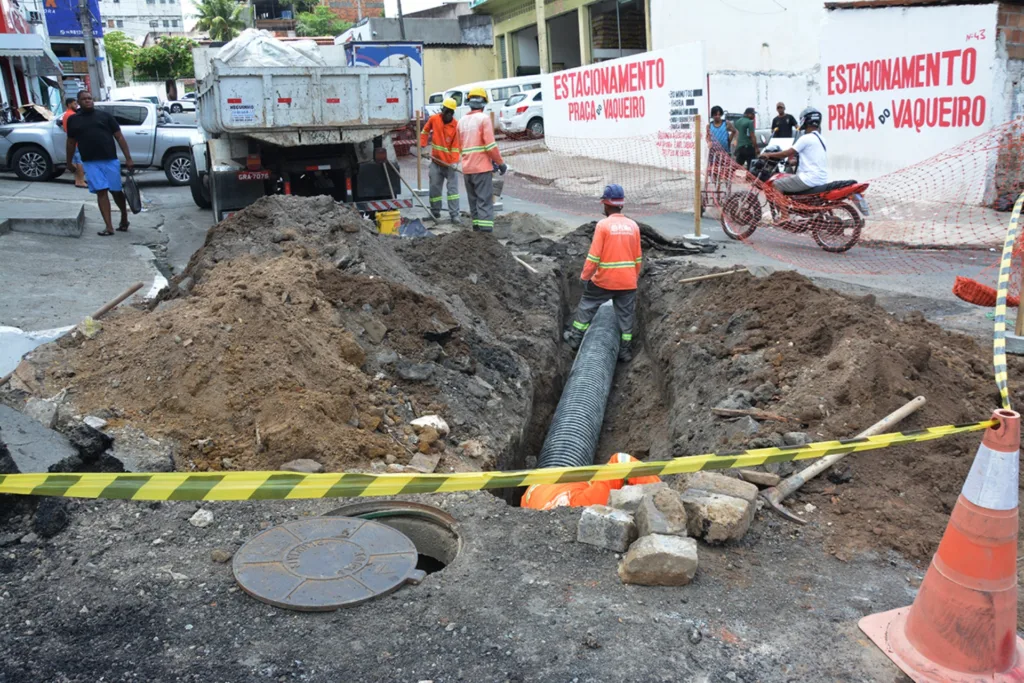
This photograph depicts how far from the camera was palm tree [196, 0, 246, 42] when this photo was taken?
6725cm

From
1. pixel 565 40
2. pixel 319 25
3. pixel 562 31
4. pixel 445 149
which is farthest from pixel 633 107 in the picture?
pixel 319 25

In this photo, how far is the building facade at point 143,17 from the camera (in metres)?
92.2

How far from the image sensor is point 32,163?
55.0ft

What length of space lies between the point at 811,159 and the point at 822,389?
6610 mm

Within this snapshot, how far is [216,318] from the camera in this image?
5.35 meters

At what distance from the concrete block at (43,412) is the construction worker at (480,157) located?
7373mm

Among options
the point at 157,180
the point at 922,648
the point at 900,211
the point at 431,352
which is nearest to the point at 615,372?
the point at 431,352

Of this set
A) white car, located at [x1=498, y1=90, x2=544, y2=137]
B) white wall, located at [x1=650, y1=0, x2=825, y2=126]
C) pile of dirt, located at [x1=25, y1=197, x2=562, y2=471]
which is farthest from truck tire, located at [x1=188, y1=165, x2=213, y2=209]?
white car, located at [x1=498, y1=90, x2=544, y2=137]

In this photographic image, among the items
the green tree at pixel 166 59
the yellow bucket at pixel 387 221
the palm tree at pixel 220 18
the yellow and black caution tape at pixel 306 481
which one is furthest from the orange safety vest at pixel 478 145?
the palm tree at pixel 220 18

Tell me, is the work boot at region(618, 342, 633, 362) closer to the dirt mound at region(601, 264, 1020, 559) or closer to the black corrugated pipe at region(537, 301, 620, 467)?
the black corrugated pipe at region(537, 301, 620, 467)

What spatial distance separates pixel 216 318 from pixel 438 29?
42.6m

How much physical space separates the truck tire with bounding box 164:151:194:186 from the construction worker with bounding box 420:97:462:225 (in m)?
7.90

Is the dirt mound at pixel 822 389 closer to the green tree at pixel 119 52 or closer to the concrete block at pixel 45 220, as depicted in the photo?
the concrete block at pixel 45 220

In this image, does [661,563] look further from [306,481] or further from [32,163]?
[32,163]
